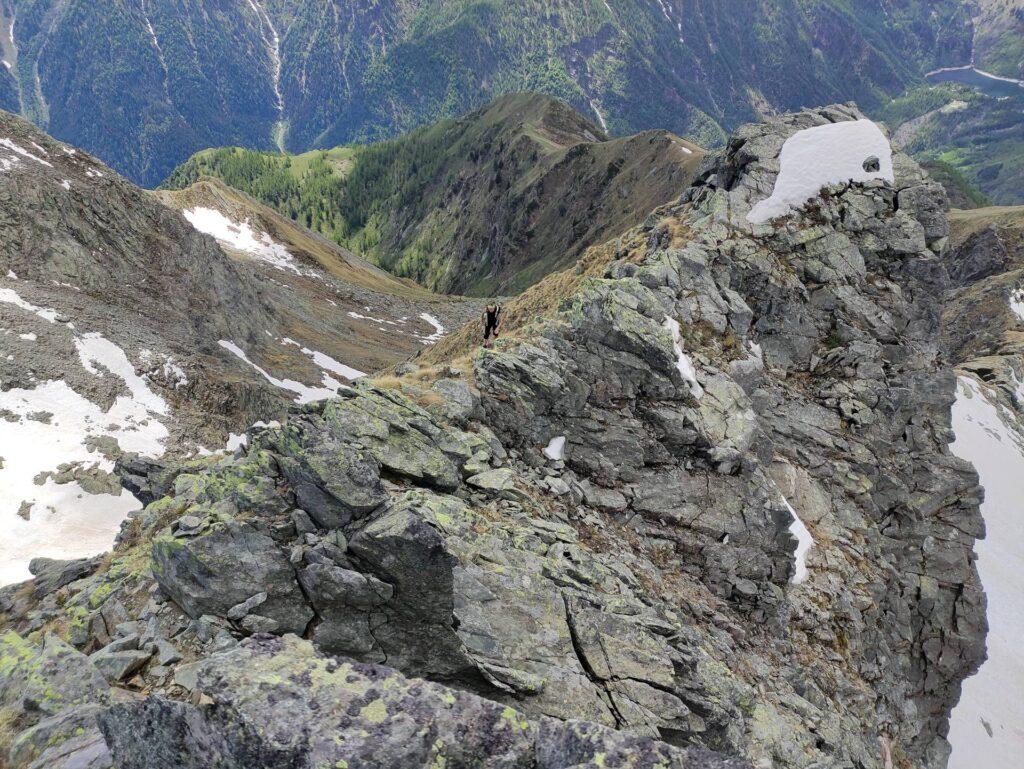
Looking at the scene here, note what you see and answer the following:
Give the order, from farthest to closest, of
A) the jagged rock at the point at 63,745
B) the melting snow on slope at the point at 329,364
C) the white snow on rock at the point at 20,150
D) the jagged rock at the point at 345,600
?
the melting snow on slope at the point at 329,364, the white snow on rock at the point at 20,150, the jagged rock at the point at 345,600, the jagged rock at the point at 63,745

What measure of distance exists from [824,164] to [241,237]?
13490 cm

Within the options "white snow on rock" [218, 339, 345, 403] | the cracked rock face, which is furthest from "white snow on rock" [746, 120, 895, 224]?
"white snow on rock" [218, 339, 345, 403]

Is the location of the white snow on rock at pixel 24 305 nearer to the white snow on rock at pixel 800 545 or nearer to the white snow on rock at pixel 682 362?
the white snow on rock at pixel 682 362

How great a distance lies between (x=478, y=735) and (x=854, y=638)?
60.9 feet

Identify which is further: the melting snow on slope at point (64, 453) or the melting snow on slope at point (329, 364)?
the melting snow on slope at point (329, 364)

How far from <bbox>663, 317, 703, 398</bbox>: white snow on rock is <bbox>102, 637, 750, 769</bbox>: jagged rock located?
14.1m

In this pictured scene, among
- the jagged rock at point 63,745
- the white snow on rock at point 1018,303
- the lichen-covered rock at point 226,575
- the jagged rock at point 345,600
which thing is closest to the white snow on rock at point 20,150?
the lichen-covered rock at point 226,575

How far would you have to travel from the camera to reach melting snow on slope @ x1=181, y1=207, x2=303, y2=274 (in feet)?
423

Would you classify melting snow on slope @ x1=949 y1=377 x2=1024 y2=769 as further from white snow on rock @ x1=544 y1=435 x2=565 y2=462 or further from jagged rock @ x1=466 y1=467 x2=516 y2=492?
jagged rock @ x1=466 y1=467 x2=516 y2=492

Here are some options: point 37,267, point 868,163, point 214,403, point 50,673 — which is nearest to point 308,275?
point 37,267

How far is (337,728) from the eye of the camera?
7055 mm

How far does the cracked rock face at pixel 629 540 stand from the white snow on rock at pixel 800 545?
0.32 meters

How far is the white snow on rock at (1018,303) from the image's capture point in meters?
90.2

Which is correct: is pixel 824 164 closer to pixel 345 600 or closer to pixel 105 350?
pixel 345 600
